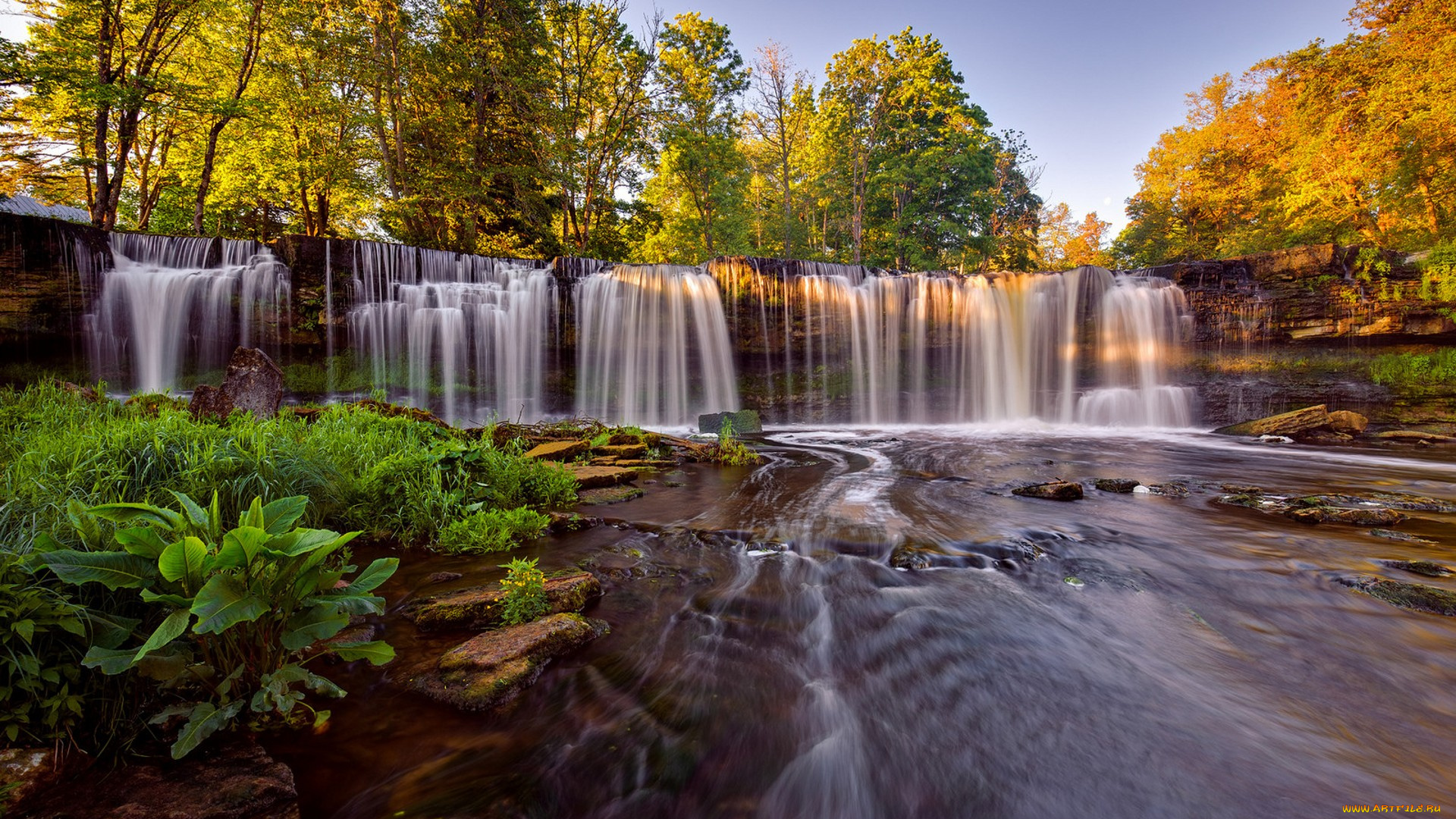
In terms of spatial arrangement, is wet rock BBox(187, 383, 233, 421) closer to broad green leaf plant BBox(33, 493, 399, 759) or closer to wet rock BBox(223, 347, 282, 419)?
wet rock BBox(223, 347, 282, 419)

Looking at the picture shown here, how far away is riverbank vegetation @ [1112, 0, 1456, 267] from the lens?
1747 cm

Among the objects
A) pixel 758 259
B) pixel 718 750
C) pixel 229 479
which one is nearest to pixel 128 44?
pixel 758 259

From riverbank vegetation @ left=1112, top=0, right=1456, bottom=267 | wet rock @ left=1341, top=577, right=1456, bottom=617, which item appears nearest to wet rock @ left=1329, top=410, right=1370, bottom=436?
riverbank vegetation @ left=1112, top=0, right=1456, bottom=267

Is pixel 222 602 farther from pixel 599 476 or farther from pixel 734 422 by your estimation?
pixel 734 422

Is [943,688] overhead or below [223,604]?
below

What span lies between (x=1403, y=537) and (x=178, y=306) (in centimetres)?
2160

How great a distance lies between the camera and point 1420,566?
13.1ft

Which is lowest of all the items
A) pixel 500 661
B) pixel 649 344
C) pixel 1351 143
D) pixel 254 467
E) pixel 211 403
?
pixel 500 661

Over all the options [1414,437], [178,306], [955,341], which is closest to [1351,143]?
[1414,437]

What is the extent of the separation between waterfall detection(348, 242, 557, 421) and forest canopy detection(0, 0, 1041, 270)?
13.8ft

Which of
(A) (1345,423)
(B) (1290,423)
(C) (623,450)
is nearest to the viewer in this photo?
(C) (623,450)

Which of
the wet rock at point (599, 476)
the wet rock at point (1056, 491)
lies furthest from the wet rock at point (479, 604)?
the wet rock at point (1056, 491)

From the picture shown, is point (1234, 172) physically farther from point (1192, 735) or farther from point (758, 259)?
point (1192, 735)

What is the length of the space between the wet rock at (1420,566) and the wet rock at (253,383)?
11.2m
